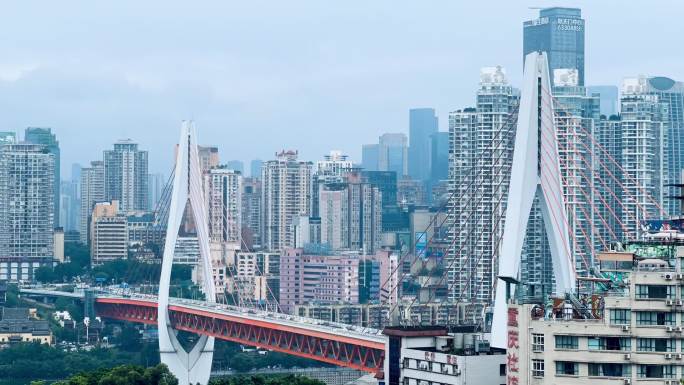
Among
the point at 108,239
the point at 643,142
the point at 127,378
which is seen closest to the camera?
the point at 127,378

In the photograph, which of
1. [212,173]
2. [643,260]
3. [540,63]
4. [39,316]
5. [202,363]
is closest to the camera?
[643,260]

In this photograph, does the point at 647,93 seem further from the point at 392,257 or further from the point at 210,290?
the point at 210,290

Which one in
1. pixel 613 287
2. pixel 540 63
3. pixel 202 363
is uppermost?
pixel 540 63

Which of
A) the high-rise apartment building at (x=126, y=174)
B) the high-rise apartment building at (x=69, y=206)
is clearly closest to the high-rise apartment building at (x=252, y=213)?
the high-rise apartment building at (x=126, y=174)

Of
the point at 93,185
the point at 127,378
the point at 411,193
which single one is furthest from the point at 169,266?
the point at 93,185

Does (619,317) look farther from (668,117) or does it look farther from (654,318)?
(668,117)

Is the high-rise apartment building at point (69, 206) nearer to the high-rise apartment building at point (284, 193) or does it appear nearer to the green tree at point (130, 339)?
the high-rise apartment building at point (284, 193)

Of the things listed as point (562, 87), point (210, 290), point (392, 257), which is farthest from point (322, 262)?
point (210, 290)
